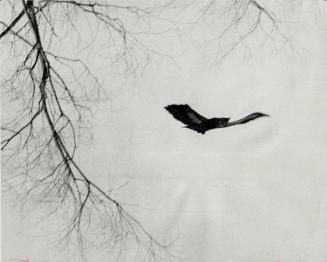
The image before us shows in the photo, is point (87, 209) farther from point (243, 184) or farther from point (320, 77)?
point (320, 77)

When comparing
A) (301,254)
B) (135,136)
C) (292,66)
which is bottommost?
(301,254)

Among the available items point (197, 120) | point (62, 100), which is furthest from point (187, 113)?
point (62, 100)

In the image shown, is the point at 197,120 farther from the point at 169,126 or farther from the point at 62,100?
the point at 62,100

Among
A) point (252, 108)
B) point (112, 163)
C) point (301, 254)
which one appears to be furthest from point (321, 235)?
point (112, 163)

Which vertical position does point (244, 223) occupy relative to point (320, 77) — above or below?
below
